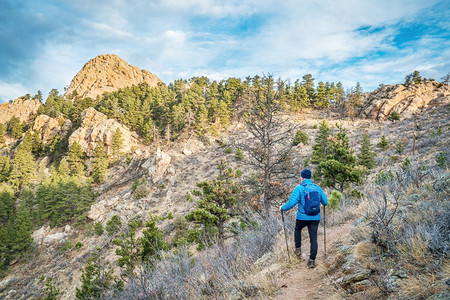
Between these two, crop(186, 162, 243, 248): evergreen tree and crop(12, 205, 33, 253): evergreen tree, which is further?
crop(12, 205, 33, 253): evergreen tree

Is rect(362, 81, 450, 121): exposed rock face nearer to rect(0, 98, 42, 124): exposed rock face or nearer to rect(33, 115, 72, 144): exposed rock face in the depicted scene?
rect(33, 115, 72, 144): exposed rock face

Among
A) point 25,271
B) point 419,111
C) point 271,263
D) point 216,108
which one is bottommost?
point 25,271

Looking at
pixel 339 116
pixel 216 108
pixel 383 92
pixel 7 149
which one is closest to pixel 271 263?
pixel 216 108

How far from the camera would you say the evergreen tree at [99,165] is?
1549 inches

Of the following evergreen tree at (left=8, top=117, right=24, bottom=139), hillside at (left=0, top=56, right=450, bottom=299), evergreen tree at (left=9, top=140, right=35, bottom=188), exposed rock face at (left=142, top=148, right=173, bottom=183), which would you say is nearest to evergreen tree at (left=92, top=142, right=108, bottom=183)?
hillside at (left=0, top=56, right=450, bottom=299)

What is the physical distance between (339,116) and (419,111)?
14.2 m

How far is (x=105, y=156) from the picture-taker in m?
43.0

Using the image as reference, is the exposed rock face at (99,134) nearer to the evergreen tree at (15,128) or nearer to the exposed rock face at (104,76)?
the evergreen tree at (15,128)

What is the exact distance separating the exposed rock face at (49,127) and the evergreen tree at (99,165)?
17212 millimetres

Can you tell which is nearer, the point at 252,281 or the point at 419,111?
the point at 252,281

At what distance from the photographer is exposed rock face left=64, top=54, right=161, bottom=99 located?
83812 mm

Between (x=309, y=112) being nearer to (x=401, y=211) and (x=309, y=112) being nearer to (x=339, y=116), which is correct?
(x=339, y=116)

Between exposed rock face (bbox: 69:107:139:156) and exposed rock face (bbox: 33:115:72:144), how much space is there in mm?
7478

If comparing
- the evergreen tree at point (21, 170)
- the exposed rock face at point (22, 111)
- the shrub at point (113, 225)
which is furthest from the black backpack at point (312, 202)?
the exposed rock face at point (22, 111)
